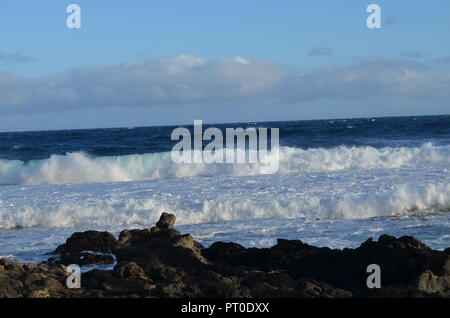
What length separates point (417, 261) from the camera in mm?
7012

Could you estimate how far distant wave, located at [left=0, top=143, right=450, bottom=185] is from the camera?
23641mm

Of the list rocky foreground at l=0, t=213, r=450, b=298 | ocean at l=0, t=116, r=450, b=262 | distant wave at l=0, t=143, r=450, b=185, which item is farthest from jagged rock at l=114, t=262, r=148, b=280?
distant wave at l=0, t=143, r=450, b=185

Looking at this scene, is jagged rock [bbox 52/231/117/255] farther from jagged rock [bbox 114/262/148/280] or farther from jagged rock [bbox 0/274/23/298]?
jagged rock [bbox 0/274/23/298]

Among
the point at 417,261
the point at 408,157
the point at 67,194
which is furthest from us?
the point at 408,157

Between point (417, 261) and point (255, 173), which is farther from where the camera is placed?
point (255, 173)

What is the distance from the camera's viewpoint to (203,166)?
950 inches

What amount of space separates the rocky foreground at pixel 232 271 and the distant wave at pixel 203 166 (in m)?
14.2

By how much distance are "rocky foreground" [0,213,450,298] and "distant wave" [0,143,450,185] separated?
14.2 metres

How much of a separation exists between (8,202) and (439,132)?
29405 mm

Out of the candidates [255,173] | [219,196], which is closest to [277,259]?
[219,196]

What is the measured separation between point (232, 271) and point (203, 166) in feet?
55.1

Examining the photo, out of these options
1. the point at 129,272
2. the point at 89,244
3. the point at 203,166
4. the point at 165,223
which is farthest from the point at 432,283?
the point at 203,166
